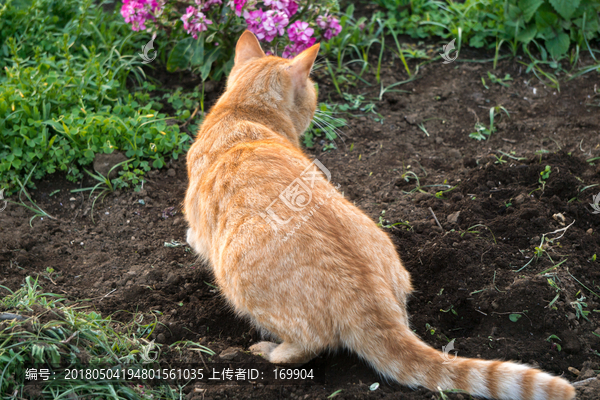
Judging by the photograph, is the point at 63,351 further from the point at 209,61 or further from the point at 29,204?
the point at 209,61

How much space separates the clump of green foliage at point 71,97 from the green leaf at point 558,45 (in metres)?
3.96

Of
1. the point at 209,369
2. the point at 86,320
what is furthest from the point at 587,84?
the point at 86,320

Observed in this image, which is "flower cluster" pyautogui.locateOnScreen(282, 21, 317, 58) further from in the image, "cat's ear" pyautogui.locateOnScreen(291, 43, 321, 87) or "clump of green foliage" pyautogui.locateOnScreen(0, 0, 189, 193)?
"clump of green foliage" pyautogui.locateOnScreen(0, 0, 189, 193)

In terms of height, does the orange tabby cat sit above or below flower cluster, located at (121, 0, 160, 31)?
below

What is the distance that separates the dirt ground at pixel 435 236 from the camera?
2.95 meters

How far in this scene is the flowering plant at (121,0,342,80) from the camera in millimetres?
4617

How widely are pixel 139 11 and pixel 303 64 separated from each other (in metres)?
2.03

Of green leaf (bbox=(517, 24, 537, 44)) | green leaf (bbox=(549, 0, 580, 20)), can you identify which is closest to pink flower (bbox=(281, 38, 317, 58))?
green leaf (bbox=(517, 24, 537, 44))

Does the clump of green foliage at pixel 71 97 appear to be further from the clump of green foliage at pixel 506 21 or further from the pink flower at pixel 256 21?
the clump of green foliage at pixel 506 21

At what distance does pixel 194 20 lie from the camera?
4625 millimetres

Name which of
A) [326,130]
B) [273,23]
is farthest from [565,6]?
[273,23]

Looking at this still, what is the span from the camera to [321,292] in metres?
2.57

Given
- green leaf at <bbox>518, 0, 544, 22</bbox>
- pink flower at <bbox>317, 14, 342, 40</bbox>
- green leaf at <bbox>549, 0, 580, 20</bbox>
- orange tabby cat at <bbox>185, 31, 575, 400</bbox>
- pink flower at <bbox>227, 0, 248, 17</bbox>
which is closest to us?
orange tabby cat at <bbox>185, 31, 575, 400</bbox>

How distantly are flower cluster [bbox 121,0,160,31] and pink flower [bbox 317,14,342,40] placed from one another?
154 cm
